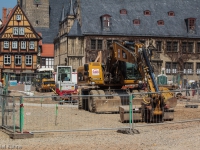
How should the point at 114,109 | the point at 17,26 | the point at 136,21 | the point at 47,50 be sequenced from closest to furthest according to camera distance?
1. the point at 114,109
2. the point at 136,21
3. the point at 17,26
4. the point at 47,50

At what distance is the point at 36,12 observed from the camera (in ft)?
320

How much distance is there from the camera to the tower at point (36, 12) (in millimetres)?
96875

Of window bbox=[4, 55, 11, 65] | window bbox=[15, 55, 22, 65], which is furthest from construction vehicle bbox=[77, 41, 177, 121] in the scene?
window bbox=[4, 55, 11, 65]

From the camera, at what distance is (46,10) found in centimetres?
9856

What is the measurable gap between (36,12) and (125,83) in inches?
2957

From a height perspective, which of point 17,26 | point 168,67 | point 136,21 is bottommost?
point 168,67

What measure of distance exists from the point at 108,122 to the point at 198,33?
152 feet

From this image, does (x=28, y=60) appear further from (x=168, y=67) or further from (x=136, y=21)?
(x=168, y=67)

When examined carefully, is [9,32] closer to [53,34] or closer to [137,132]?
[53,34]

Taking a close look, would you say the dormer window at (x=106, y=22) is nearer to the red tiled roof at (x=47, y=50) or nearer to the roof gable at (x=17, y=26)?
the roof gable at (x=17, y=26)

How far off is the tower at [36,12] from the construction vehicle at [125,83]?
6808 centimetres

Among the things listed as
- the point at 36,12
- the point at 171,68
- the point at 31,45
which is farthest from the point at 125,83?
the point at 36,12

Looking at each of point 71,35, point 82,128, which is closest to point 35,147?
point 82,128

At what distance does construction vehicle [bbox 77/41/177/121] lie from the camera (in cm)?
1870
